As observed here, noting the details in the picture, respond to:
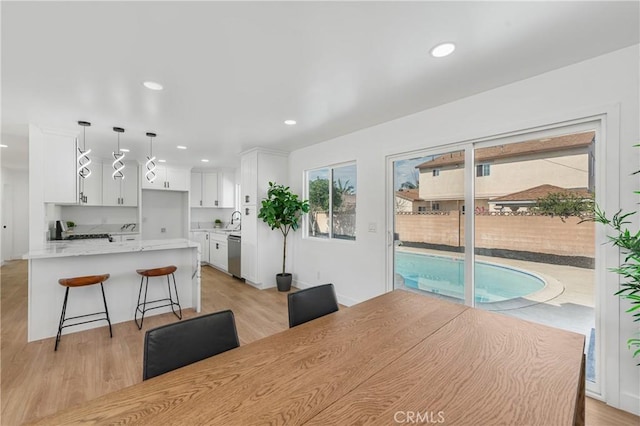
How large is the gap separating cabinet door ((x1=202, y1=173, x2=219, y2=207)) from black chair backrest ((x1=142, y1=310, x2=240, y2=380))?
6283 millimetres

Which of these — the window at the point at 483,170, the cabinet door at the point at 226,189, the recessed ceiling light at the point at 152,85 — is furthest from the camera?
the cabinet door at the point at 226,189

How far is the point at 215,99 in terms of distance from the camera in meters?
2.73

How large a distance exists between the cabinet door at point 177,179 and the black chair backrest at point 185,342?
5886 mm

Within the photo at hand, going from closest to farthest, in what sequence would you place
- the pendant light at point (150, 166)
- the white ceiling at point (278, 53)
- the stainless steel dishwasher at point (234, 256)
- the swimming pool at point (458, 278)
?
the white ceiling at point (278, 53) → the swimming pool at point (458, 278) → the pendant light at point (150, 166) → the stainless steel dishwasher at point (234, 256)

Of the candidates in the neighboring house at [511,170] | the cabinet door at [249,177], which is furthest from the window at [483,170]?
the cabinet door at [249,177]

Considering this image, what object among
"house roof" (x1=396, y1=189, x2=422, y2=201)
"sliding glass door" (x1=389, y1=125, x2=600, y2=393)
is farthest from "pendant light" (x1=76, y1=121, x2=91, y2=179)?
"sliding glass door" (x1=389, y1=125, x2=600, y2=393)

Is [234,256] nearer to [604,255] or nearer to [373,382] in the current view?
[373,382]

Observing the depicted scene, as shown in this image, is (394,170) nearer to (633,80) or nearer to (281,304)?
(633,80)

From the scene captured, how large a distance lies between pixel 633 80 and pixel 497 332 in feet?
6.37

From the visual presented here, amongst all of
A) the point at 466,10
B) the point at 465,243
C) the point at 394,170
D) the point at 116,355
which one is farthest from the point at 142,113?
the point at 465,243

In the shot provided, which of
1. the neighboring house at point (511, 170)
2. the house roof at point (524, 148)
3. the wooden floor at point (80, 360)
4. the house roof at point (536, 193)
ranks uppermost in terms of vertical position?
the house roof at point (524, 148)

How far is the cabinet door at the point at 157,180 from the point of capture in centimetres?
599

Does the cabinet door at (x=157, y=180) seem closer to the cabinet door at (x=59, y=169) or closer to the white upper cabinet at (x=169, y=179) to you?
the white upper cabinet at (x=169, y=179)

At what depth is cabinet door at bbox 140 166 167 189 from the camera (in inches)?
236
